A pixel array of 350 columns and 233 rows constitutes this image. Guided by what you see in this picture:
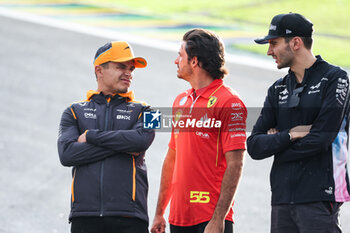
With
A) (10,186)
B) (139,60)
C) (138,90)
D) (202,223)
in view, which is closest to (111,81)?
(139,60)

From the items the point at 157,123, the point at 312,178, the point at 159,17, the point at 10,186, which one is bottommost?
the point at 10,186

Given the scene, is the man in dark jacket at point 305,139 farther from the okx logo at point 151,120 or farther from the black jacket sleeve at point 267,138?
the okx logo at point 151,120

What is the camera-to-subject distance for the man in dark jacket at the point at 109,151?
15.1 feet

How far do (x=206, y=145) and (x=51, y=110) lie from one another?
25.4 ft

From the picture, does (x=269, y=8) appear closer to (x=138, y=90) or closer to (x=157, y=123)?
(x=138, y=90)

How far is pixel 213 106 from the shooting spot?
4.62 metres

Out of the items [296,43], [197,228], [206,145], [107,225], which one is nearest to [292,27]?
[296,43]

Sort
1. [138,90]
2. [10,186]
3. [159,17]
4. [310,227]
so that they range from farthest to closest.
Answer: [159,17], [138,90], [10,186], [310,227]

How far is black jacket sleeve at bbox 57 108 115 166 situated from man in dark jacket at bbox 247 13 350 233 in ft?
4.13

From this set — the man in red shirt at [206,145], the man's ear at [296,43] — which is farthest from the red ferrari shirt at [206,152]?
the man's ear at [296,43]

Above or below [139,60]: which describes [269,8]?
above

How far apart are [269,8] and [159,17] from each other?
13.8 ft

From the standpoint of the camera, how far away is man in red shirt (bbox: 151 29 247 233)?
4.49 metres

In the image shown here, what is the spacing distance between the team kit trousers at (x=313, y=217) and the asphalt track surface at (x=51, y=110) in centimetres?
332
